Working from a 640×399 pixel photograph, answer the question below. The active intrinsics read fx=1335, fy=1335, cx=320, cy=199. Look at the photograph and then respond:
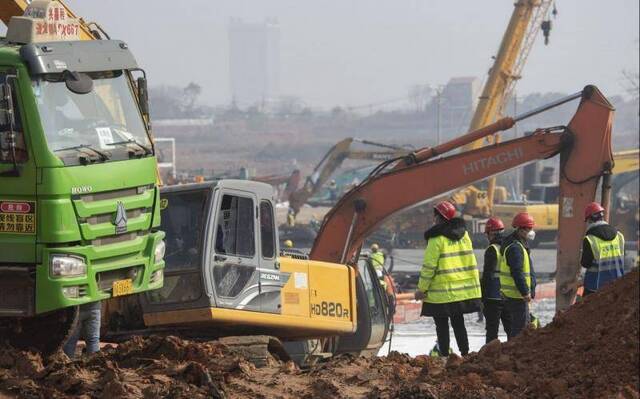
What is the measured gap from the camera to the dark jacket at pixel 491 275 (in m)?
14.3

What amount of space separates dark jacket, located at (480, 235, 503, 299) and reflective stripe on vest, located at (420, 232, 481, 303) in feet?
1.11

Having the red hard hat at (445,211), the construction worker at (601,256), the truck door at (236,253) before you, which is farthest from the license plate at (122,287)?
the construction worker at (601,256)

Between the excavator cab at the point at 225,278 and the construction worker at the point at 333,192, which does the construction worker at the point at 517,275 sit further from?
the construction worker at the point at 333,192

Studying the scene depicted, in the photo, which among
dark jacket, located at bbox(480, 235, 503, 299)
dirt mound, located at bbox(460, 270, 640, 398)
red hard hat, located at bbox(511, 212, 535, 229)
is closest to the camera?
dirt mound, located at bbox(460, 270, 640, 398)

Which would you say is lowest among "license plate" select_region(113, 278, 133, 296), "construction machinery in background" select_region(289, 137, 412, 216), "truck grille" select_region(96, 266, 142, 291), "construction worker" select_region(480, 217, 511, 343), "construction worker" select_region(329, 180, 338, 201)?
"construction worker" select_region(329, 180, 338, 201)

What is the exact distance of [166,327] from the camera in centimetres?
1261

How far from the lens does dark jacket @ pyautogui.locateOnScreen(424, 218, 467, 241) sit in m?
14.0

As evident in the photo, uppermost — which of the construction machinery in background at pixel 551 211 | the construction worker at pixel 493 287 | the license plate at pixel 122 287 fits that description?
the license plate at pixel 122 287

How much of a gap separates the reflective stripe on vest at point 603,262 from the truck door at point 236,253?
3569mm

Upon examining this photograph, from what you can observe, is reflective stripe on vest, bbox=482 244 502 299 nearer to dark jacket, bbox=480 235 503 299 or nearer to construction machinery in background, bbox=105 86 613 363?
dark jacket, bbox=480 235 503 299

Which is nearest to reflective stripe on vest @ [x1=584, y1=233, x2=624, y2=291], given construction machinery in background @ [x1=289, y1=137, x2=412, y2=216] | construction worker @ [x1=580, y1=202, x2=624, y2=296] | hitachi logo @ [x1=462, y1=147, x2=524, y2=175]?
construction worker @ [x1=580, y1=202, x2=624, y2=296]

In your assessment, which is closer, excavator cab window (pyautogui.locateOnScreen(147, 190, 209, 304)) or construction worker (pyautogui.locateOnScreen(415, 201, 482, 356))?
excavator cab window (pyautogui.locateOnScreen(147, 190, 209, 304))

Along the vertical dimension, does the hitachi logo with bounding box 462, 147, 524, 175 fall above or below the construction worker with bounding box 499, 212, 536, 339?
above

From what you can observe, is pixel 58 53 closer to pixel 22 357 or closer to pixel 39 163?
pixel 39 163
